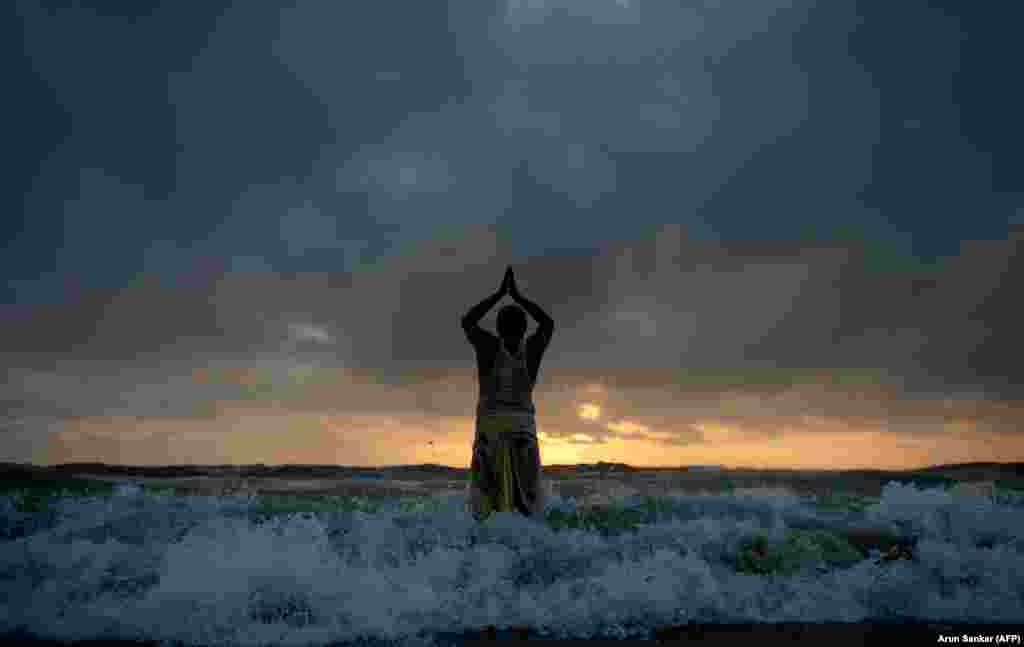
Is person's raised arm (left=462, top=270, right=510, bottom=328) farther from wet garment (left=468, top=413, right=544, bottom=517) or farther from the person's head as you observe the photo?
wet garment (left=468, top=413, right=544, bottom=517)

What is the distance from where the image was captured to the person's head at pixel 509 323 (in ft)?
27.6

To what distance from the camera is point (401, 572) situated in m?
7.55

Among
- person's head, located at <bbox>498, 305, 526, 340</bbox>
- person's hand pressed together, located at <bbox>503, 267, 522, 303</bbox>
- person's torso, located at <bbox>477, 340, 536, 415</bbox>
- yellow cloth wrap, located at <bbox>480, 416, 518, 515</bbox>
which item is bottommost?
yellow cloth wrap, located at <bbox>480, 416, 518, 515</bbox>

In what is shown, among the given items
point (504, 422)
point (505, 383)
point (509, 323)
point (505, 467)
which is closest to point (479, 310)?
point (509, 323)

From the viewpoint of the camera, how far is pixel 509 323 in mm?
8422

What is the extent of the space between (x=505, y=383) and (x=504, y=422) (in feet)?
1.47

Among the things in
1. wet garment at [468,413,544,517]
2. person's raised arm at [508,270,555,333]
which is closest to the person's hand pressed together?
person's raised arm at [508,270,555,333]

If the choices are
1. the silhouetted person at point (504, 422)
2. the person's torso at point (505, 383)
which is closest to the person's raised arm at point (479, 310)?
the silhouetted person at point (504, 422)

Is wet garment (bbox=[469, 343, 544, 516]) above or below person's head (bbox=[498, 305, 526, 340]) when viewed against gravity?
below

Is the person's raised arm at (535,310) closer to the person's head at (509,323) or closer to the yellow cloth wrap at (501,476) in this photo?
the person's head at (509,323)

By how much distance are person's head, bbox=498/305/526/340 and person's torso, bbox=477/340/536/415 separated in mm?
142

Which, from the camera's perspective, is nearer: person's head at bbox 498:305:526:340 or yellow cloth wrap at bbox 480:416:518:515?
yellow cloth wrap at bbox 480:416:518:515

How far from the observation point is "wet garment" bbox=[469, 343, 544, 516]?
8344 mm

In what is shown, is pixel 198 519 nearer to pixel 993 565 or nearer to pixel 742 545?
pixel 742 545
